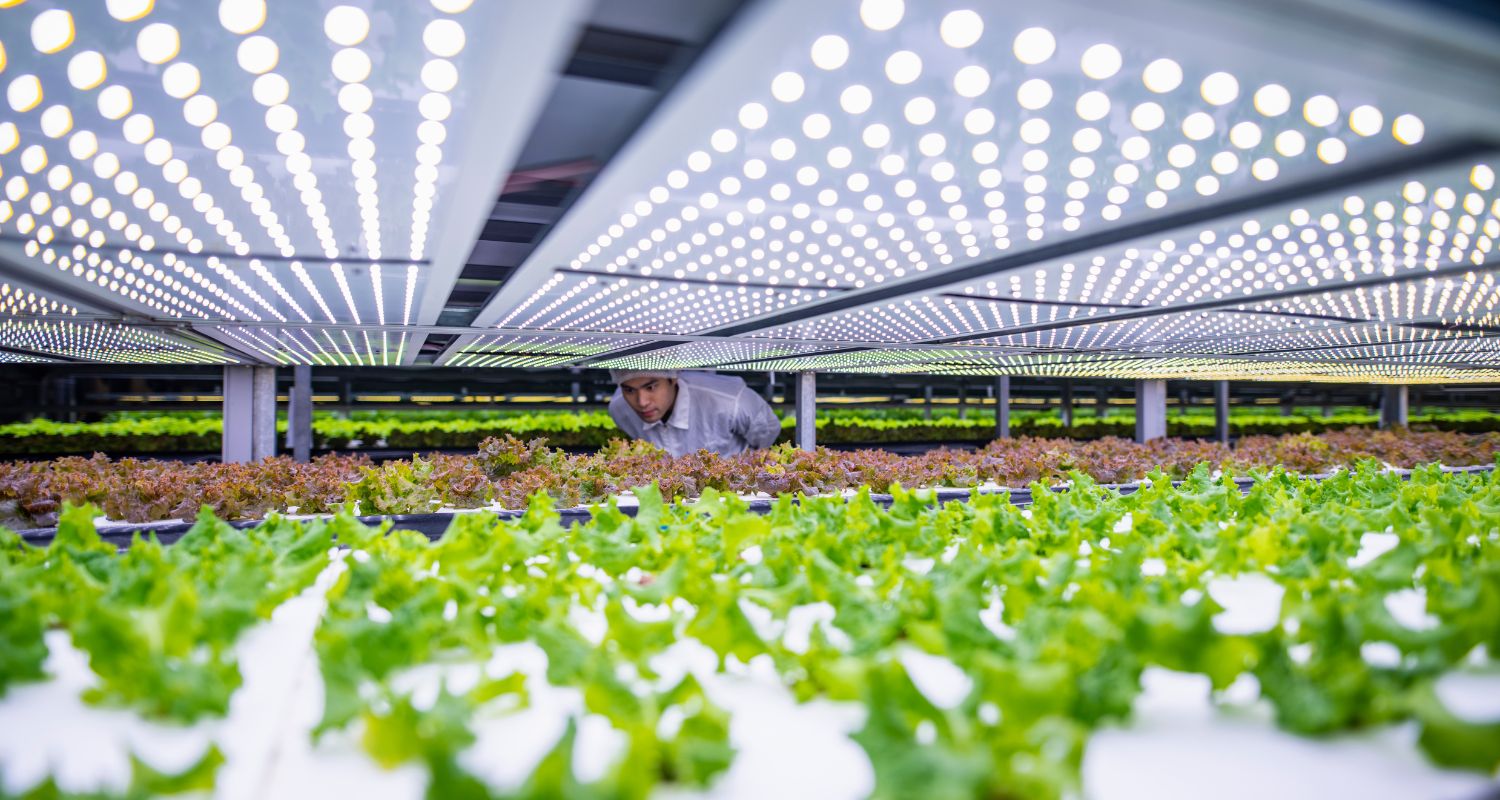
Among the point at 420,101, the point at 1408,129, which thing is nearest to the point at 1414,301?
the point at 1408,129

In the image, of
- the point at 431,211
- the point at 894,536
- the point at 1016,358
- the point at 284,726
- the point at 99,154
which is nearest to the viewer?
the point at 284,726

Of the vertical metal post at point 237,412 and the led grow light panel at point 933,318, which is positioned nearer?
the led grow light panel at point 933,318

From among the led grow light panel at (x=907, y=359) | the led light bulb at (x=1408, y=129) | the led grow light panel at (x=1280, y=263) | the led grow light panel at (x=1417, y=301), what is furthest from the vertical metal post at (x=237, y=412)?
the led light bulb at (x=1408, y=129)

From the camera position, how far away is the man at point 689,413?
7340 mm

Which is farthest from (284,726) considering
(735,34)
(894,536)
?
(894,536)

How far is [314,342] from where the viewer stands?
4.58 m

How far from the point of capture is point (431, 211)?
1.80m

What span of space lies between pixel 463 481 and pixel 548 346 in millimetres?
1428

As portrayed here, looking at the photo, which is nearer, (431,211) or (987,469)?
(431,211)

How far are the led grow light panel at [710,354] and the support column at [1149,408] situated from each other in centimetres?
525

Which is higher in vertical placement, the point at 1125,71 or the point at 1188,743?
the point at 1125,71

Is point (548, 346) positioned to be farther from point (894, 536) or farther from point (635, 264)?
point (894, 536)

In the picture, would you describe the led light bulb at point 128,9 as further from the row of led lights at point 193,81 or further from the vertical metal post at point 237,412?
the vertical metal post at point 237,412

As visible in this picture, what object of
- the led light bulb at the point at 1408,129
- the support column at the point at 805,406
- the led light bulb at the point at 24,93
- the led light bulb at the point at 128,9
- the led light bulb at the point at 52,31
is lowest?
the support column at the point at 805,406
